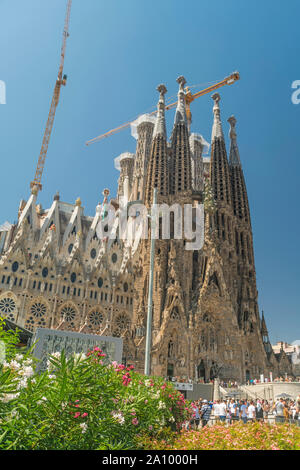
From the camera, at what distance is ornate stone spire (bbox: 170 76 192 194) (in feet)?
149

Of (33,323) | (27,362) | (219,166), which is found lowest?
(27,362)

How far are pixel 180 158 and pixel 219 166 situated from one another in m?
6.95

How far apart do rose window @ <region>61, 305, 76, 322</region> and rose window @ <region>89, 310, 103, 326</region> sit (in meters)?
1.92

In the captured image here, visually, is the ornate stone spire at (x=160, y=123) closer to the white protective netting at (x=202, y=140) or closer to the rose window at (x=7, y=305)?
the white protective netting at (x=202, y=140)

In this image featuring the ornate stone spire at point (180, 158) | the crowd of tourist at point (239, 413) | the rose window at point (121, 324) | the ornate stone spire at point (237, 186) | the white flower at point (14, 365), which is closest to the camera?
the white flower at point (14, 365)

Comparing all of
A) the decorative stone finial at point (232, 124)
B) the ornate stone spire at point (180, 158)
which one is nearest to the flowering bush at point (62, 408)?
the ornate stone spire at point (180, 158)

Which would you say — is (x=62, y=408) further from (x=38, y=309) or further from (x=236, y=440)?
(x=38, y=309)

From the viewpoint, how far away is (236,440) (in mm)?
6246

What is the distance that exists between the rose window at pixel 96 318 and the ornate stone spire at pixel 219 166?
21.7 metres

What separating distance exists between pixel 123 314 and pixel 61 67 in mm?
43245

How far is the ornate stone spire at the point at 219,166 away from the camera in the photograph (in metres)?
48.6

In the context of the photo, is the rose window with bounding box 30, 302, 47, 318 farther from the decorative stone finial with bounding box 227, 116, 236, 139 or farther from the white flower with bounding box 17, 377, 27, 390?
the decorative stone finial with bounding box 227, 116, 236, 139

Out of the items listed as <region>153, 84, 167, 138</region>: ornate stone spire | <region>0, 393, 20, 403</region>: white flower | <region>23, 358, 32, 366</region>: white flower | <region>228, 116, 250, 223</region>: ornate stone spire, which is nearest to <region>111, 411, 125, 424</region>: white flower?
<region>23, 358, 32, 366</region>: white flower

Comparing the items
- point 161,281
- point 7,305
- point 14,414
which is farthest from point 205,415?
point 7,305
